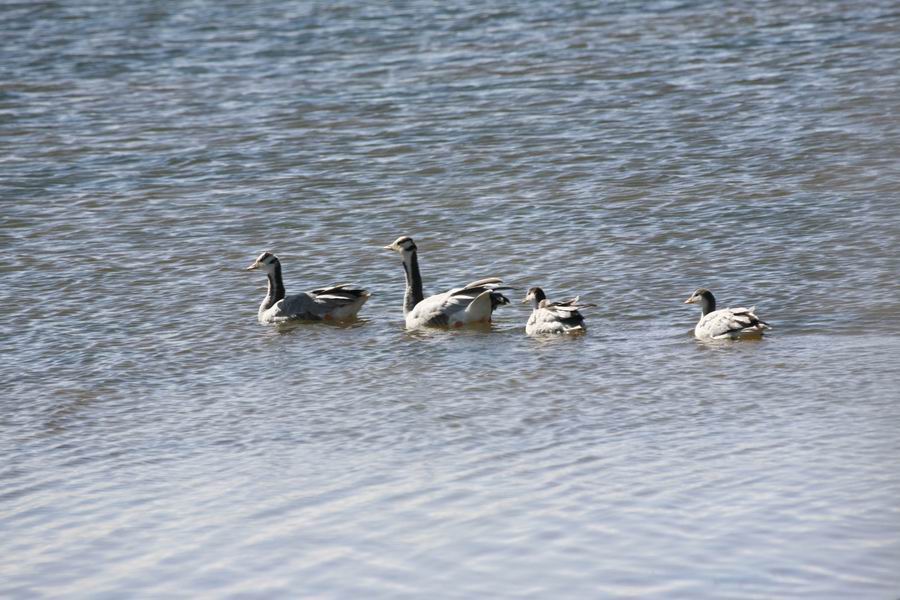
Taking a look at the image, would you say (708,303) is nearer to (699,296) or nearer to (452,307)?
(699,296)

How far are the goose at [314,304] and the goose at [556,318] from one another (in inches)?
74.8

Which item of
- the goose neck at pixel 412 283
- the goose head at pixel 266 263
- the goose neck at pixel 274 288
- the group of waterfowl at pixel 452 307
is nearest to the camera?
the group of waterfowl at pixel 452 307

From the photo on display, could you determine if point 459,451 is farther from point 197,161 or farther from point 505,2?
point 505,2

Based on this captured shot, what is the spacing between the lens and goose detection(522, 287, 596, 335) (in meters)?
12.7

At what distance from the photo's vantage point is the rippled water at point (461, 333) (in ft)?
25.5

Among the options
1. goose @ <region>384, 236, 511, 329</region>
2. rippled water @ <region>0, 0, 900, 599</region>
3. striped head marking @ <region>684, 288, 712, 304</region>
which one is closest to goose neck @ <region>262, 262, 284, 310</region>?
rippled water @ <region>0, 0, 900, 599</region>

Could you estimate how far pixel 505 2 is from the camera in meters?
32.0

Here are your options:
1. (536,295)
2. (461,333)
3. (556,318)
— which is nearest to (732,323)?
(556,318)

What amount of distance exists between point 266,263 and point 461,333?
8.93ft

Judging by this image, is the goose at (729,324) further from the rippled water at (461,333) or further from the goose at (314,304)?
the goose at (314,304)

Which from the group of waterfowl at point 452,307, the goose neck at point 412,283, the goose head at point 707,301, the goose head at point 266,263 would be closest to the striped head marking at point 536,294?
the group of waterfowl at point 452,307

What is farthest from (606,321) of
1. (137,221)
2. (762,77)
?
(762,77)

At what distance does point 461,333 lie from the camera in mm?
13578

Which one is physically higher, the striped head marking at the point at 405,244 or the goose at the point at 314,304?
the striped head marking at the point at 405,244
